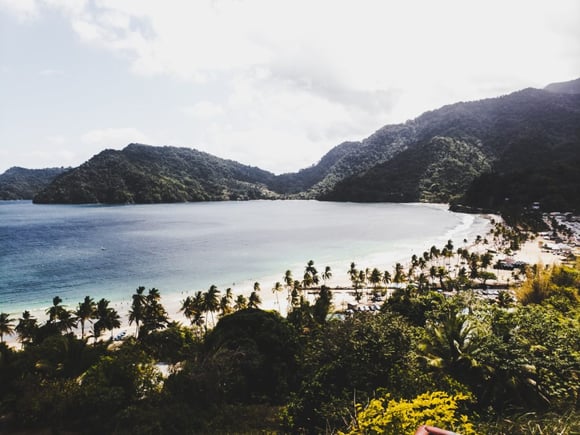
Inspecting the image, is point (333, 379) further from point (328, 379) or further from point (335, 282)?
point (335, 282)

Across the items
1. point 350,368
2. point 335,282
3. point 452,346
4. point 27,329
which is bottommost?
point 335,282

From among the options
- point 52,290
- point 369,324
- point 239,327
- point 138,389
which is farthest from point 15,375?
point 52,290

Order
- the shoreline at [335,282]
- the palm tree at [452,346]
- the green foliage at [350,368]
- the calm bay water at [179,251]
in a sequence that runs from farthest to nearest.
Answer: the calm bay water at [179,251]
the shoreline at [335,282]
the green foliage at [350,368]
the palm tree at [452,346]

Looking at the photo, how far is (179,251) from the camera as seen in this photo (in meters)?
116

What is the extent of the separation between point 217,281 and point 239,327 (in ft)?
167

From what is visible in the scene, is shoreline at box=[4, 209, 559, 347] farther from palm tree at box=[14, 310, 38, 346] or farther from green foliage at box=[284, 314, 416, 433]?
green foliage at box=[284, 314, 416, 433]

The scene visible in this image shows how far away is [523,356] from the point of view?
55.4 ft

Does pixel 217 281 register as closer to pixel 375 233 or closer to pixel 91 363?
pixel 91 363

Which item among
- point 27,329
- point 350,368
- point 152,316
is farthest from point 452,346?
point 27,329

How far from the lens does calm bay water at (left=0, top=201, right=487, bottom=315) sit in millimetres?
78544

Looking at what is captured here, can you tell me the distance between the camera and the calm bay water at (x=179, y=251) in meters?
78.5

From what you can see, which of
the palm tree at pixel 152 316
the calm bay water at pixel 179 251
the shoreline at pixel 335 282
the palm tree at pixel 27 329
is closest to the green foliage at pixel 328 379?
the palm tree at pixel 27 329

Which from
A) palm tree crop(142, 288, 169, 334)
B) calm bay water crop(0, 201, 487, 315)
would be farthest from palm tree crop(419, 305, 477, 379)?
calm bay water crop(0, 201, 487, 315)

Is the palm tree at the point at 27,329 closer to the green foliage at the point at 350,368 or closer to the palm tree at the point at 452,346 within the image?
the green foliage at the point at 350,368
